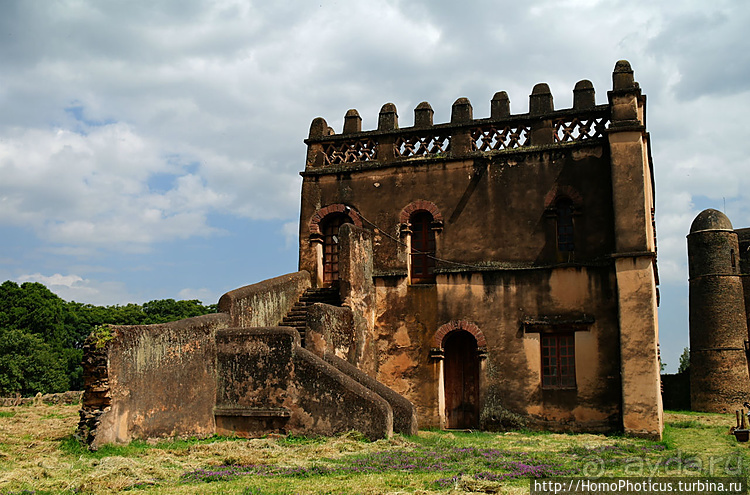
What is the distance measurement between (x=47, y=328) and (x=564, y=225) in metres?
36.2

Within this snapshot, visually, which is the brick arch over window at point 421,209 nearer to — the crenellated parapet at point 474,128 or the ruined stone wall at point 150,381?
the crenellated parapet at point 474,128

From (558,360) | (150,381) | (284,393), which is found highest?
(558,360)

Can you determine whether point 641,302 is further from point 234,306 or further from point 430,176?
point 234,306

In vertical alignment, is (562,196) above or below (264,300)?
above

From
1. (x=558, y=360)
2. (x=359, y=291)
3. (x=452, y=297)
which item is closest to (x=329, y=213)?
(x=359, y=291)

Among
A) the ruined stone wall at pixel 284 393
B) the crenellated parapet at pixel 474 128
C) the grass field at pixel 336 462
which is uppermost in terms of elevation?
the crenellated parapet at pixel 474 128

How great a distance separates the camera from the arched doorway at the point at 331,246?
2034 cm

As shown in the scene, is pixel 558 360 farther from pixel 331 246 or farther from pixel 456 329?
pixel 331 246

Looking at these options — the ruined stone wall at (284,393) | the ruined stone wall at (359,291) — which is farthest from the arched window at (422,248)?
the ruined stone wall at (284,393)

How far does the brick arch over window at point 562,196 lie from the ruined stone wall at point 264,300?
6.93 metres

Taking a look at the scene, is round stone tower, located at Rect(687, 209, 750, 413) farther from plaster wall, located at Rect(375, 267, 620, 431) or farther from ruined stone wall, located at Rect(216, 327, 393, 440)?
ruined stone wall, located at Rect(216, 327, 393, 440)

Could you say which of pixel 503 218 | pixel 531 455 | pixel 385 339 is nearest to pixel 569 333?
pixel 503 218

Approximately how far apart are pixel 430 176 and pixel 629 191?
5370mm

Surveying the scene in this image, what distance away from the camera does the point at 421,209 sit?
1930 cm
